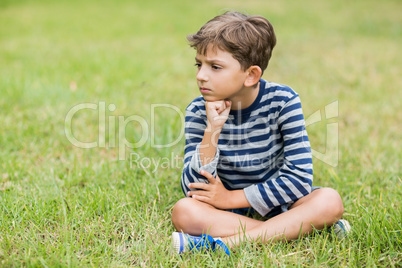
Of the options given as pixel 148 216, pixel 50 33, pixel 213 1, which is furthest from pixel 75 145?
pixel 213 1

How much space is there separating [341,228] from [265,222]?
1.23 feet

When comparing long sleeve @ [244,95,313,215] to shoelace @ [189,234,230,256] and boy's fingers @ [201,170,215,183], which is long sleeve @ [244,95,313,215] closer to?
boy's fingers @ [201,170,215,183]

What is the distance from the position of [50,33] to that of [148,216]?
592cm

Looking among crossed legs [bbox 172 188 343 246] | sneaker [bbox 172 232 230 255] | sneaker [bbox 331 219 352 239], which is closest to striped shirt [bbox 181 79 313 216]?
crossed legs [bbox 172 188 343 246]

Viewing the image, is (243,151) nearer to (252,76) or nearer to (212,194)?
(212,194)

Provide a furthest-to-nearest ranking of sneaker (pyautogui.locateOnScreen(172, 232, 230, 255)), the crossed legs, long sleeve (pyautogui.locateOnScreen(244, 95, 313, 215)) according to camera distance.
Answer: long sleeve (pyautogui.locateOnScreen(244, 95, 313, 215)), the crossed legs, sneaker (pyautogui.locateOnScreen(172, 232, 230, 255))

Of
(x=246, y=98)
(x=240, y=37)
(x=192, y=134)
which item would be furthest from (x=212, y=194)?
(x=240, y=37)

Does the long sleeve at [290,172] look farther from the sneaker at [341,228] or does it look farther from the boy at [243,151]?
the sneaker at [341,228]

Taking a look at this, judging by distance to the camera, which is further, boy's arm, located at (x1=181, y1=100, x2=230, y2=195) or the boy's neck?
the boy's neck

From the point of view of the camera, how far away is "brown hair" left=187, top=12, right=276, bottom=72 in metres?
2.09

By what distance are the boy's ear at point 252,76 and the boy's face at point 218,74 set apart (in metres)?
0.05

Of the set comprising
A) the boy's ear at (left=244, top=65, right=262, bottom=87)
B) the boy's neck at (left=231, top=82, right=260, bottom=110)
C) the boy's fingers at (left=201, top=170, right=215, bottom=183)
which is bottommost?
the boy's fingers at (left=201, top=170, right=215, bottom=183)

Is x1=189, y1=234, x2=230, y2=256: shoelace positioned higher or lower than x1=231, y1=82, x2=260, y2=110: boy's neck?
lower

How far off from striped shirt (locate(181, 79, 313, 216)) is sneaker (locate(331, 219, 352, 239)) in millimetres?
216
